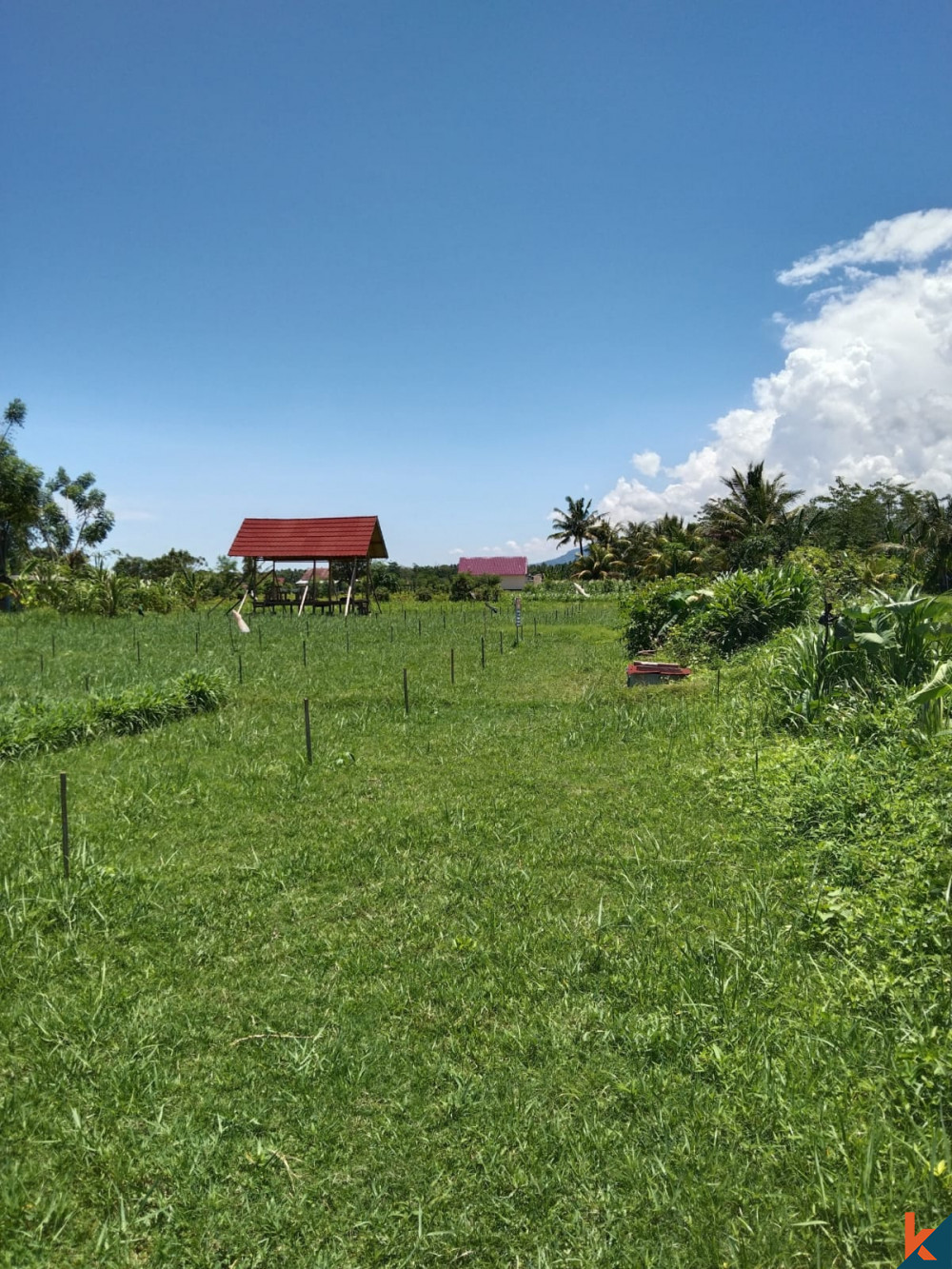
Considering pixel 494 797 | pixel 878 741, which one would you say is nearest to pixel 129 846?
pixel 494 797

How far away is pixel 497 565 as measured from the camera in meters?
69.0

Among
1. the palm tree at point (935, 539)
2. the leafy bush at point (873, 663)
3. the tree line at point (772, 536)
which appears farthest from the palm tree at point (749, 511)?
the leafy bush at point (873, 663)

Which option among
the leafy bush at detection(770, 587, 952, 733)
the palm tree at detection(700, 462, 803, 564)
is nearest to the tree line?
the palm tree at detection(700, 462, 803, 564)

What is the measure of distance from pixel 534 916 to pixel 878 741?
3.83 metres

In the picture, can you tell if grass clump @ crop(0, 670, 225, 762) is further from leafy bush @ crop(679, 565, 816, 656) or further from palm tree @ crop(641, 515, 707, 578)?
palm tree @ crop(641, 515, 707, 578)

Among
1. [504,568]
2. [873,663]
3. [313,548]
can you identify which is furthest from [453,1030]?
[504,568]

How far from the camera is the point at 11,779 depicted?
6.86 meters

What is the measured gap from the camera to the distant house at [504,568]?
218 ft

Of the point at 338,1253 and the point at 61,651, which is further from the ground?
the point at 61,651

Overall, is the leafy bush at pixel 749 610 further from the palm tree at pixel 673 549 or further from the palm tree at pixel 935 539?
the palm tree at pixel 935 539

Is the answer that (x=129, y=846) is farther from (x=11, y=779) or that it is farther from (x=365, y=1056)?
(x=365, y=1056)

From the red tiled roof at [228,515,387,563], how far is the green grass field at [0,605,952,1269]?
2509cm

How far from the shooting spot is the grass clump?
25.8ft

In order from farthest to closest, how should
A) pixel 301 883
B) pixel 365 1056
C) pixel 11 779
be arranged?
pixel 11 779, pixel 301 883, pixel 365 1056
